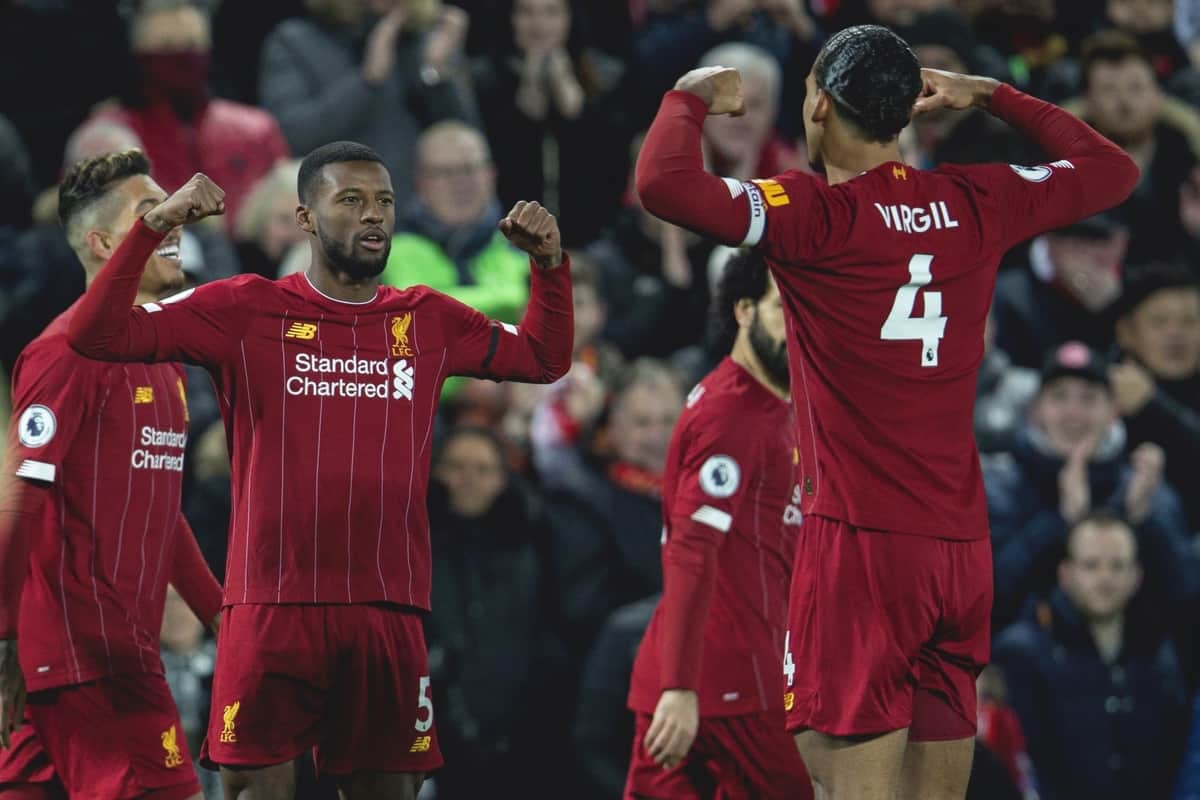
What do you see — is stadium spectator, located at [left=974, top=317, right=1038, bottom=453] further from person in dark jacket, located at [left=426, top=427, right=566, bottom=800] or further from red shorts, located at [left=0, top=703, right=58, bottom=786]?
red shorts, located at [left=0, top=703, right=58, bottom=786]

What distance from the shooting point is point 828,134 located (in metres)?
5.50

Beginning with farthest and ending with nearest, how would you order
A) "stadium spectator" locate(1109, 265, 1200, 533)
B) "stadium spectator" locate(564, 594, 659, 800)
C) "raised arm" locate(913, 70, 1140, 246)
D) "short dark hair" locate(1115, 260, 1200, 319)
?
"short dark hair" locate(1115, 260, 1200, 319)
"stadium spectator" locate(1109, 265, 1200, 533)
"stadium spectator" locate(564, 594, 659, 800)
"raised arm" locate(913, 70, 1140, 246)

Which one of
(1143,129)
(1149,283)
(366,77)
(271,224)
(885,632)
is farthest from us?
(1143,129)

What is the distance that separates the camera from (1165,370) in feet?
35.8

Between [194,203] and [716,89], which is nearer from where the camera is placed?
[194,203]

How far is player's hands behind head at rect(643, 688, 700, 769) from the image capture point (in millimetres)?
6188

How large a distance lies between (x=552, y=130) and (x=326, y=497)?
617 centimetres

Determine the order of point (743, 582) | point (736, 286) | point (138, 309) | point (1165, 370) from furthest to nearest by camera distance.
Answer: point (1165, 370)
point (736, 286)
point (743, 582)
point (138, 309)

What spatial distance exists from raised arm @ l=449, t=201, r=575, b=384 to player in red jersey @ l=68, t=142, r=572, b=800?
11cm

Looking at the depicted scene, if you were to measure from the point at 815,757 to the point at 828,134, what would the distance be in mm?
1645

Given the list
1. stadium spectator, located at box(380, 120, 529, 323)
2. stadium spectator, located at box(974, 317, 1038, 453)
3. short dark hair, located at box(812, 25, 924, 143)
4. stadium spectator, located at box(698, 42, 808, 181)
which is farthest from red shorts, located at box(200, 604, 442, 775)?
stadium spectator, located at box(698, 42, 808, 181)

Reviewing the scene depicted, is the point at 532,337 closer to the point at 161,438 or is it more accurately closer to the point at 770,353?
the point at 770,353

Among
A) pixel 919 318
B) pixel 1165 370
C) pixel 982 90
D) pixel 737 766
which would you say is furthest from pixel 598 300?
pixel 919 318

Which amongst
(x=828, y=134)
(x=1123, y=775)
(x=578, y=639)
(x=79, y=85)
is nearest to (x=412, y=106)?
(x=79, y=85)
